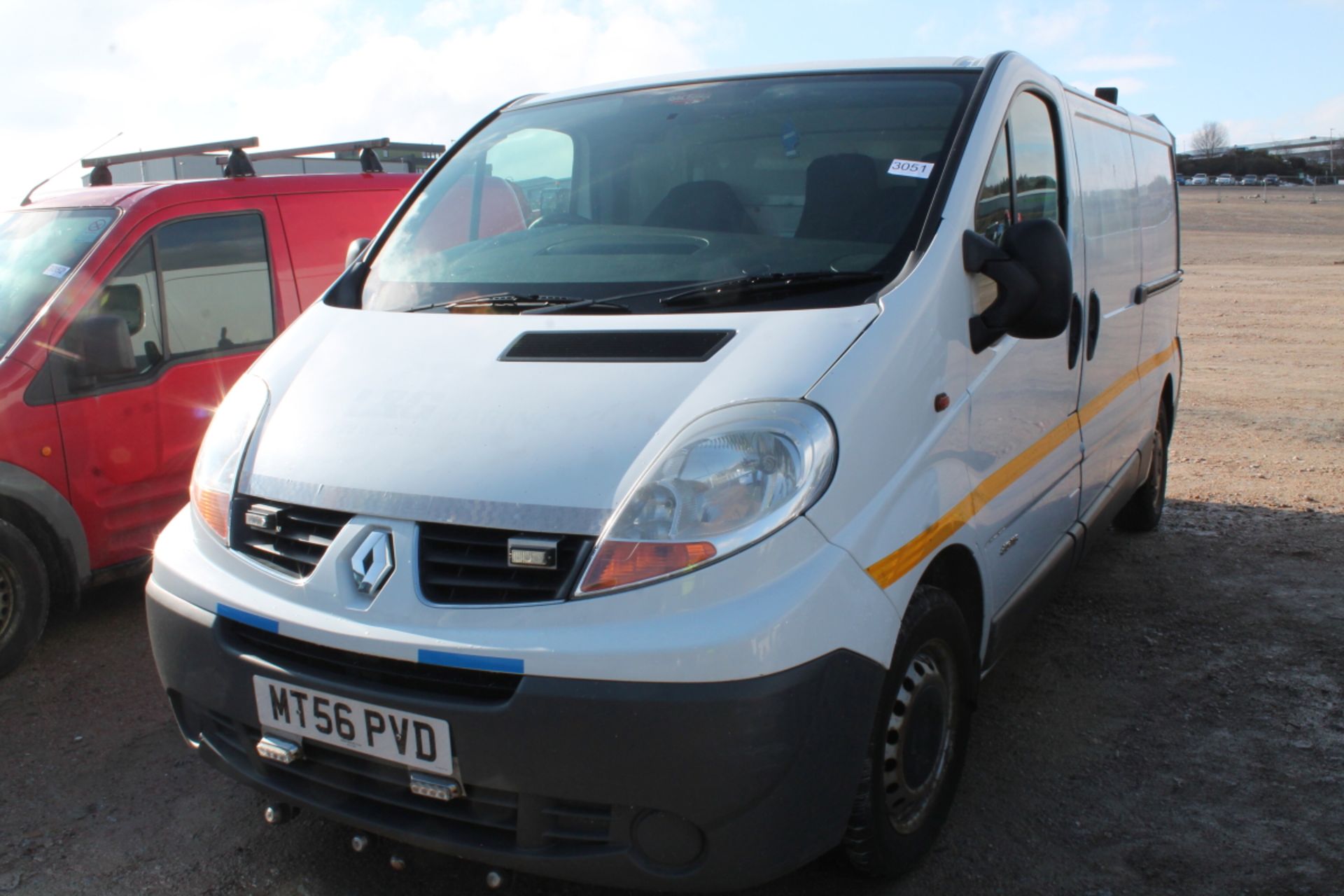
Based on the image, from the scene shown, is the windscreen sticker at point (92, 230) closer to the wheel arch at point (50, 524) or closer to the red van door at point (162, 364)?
the red van door at point (162, 364)

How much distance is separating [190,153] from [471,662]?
514 centimetres

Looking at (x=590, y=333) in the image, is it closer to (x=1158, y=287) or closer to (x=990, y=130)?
(x=990, y=130)

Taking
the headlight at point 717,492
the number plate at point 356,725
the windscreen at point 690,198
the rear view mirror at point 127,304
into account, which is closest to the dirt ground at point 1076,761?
the number plate at point 356,725

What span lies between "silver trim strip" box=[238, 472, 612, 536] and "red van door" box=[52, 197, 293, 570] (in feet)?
7.41

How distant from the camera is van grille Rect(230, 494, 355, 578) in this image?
2.32 metres

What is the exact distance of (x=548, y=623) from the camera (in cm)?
204

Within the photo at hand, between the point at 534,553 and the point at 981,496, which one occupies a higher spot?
the point at 534,553

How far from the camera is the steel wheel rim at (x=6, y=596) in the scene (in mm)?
3998

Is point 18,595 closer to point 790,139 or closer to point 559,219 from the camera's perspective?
point 559,219

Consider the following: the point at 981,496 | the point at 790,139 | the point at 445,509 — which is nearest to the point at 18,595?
the point at 445,509

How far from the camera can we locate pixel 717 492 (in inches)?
82.9

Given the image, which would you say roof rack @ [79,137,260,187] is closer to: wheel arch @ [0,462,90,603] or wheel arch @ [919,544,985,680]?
wheel arch @ [0,462,90,603]

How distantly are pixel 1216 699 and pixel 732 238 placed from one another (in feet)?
7.71

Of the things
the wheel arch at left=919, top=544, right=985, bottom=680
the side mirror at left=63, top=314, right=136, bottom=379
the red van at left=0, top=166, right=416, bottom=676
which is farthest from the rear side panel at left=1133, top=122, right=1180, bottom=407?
the side mirror at left=63, top=314, right=136, bottom=379
